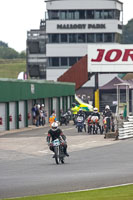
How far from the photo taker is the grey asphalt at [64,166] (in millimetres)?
16984

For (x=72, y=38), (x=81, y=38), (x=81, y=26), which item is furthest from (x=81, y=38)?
(x=81, y=26)

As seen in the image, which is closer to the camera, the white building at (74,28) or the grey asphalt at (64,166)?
the grey asphalt at (64,166)

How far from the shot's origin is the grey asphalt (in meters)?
17.0

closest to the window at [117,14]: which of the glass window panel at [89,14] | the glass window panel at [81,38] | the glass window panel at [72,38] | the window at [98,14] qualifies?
the window at [98,14]

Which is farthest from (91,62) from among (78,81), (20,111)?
(20,111)

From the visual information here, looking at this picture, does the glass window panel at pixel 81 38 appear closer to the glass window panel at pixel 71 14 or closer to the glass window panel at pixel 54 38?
the glass window panel at pixel 71 14

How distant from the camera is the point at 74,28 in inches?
4060

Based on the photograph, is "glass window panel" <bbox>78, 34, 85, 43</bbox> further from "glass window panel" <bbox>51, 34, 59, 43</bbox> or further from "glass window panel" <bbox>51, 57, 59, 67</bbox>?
"glass window panel" <bbox>51, 57, 59, 67</bbox>

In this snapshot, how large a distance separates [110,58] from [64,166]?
4122 centimetres

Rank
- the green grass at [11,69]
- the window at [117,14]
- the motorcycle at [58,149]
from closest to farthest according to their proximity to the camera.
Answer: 1. the motorcycle at [58,149]
2. the window at [117,14]
3. the green grass at [11,69]

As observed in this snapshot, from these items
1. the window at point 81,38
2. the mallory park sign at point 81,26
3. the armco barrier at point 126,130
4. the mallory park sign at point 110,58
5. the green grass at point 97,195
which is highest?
the mallory park sign at point 81,26

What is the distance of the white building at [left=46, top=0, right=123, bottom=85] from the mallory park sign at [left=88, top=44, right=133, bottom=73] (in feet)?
128

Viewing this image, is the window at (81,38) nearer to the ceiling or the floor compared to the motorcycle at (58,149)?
nearer to the ceiling

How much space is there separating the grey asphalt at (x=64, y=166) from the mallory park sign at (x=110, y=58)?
25.9 metres
